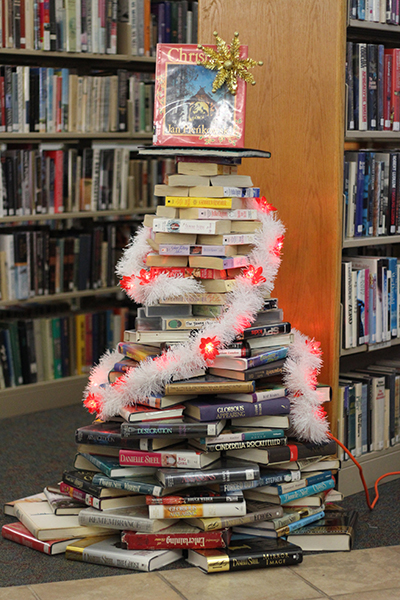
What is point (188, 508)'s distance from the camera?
233cm

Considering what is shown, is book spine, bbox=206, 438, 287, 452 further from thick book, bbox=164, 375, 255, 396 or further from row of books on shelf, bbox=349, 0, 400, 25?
row of books on shelf, bbox=349, 0, 400, 25

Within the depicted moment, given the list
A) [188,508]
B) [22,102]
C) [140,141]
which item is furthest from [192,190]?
[140,141]

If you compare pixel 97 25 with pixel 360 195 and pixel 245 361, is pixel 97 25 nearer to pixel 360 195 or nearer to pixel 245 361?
pixel 360 195

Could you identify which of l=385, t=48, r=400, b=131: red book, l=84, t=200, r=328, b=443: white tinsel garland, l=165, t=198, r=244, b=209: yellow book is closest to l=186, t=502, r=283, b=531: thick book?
l=84, t=200, r=328, b=443: white tinsel garland

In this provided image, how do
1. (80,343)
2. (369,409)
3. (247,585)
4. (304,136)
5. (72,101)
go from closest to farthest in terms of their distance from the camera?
(247,585), (304,136), (369,409), (72,101), (80,343)

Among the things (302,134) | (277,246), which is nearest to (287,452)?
(277,246)

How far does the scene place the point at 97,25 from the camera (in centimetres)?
398

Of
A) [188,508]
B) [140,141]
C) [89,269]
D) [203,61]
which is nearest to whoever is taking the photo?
[188,508]

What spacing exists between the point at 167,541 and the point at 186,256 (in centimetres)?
86

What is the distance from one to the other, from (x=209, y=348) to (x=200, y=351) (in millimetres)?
28

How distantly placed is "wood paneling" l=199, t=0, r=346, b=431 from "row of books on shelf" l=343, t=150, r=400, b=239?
12 cm

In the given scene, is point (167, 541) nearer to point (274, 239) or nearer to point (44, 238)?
point (274, 239)

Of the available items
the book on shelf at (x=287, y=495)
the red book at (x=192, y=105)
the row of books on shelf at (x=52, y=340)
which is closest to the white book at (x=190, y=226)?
the red book at (x=192, y=105)

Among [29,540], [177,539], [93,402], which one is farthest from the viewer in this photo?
[93,402]
